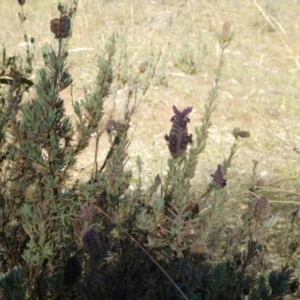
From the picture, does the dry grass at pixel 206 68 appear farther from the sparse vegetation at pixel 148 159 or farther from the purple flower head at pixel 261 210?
the purple flower head at pixel 261 210

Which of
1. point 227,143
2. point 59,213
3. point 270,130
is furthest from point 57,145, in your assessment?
point 270,130

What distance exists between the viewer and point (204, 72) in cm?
488

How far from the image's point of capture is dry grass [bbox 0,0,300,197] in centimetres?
379

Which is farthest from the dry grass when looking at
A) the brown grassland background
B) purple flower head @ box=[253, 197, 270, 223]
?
purple flower head @ box=[253, 197, 270, 223]

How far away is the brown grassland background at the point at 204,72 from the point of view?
145 inches

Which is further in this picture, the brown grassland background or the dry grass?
the dry grass

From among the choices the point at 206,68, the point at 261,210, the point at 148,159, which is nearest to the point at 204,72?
the point at 206,68

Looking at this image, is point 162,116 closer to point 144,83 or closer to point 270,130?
point 144,83

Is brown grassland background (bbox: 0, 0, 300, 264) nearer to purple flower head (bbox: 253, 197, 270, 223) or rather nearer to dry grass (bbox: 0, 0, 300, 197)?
dry grass (bbox: 0, 0, 300, 197)

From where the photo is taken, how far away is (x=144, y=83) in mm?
4410

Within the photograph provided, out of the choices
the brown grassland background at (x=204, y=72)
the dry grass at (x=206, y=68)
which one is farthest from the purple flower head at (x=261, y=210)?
the dry grass at (x=206, y=68)

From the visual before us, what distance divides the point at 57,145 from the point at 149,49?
3.50m

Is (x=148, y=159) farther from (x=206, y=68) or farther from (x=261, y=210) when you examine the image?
(x=261, y=210)

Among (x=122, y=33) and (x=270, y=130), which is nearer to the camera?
(x=270, y=130)
